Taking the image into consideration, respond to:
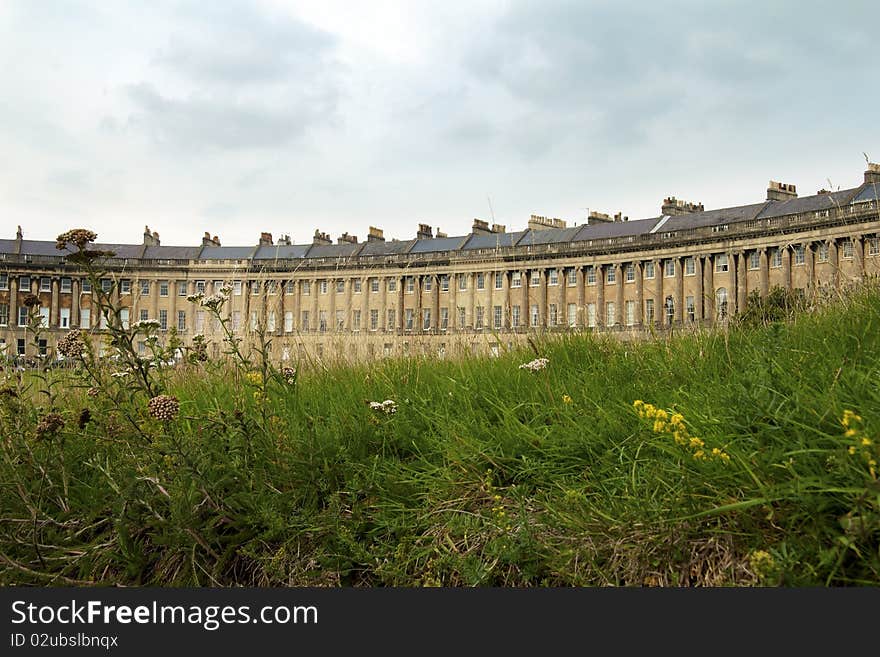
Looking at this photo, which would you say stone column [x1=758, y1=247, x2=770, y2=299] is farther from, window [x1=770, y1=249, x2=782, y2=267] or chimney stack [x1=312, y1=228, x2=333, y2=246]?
chimney stack [x1=312, y1=228, x2=333, y2=246]

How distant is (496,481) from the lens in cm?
496

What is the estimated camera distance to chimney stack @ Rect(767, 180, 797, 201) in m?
70.0

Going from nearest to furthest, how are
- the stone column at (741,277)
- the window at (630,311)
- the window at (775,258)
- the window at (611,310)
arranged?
the window at (775,258), the stone column at (741,277), the window at (630,311), the window at (611,310)

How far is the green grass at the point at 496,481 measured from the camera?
3807mm

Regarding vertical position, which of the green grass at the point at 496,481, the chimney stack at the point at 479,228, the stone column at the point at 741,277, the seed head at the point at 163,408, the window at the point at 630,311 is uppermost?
the chimney stack at the point at 479,228

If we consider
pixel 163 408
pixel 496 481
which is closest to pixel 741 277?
pixel 496 481

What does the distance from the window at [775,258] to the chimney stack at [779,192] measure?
701 centimetres

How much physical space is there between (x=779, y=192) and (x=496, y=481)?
72.2 m

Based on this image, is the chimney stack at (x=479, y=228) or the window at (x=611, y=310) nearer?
the window at (x=611, y=310)

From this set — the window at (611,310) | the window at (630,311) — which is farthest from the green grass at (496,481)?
the window at (611,310)

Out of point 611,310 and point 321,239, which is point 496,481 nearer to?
point 611,310

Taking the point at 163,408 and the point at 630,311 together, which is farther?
the point at 630,311

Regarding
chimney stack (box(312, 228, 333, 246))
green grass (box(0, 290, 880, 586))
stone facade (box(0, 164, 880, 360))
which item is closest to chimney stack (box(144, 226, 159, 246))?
stone facade (box(0, 164, 880, 360))

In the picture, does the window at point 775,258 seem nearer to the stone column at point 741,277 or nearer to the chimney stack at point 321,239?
the stone column at point 741,277
